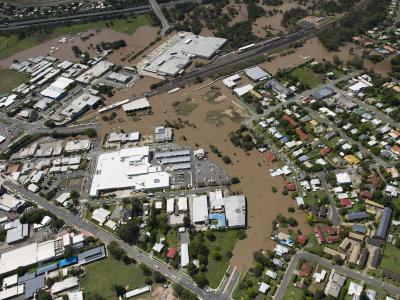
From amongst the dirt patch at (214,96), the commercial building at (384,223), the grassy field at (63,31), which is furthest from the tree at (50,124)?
the commercial building at (384,223)

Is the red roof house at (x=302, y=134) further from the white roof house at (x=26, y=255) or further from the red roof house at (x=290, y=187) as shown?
the white roof house at (x=26, y=255)

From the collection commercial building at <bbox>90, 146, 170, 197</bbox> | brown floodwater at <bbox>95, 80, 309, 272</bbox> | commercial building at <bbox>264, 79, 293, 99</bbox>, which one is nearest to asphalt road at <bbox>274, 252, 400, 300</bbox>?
brown floodwater at <bbox>95, 80, 309, 272</bbox>

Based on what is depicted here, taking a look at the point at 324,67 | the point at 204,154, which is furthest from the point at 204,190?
the point at 324,67

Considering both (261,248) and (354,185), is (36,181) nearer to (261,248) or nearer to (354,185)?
(261,248)

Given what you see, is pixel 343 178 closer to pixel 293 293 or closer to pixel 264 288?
pixel 293 293

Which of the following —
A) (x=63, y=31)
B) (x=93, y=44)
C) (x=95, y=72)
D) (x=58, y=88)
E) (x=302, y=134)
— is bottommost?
(x=302, y=134)

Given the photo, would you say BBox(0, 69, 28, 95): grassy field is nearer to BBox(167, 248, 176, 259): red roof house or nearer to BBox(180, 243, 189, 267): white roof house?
BBox(167, 248, 176, 259): red roof house

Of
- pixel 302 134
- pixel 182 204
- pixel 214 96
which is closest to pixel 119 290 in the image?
pixel 182 204
